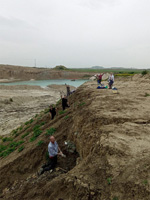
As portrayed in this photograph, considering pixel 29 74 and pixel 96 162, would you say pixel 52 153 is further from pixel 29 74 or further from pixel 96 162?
pixel 29 74

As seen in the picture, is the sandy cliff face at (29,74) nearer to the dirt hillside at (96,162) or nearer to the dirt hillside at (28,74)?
the dirt hillside at (28,74)

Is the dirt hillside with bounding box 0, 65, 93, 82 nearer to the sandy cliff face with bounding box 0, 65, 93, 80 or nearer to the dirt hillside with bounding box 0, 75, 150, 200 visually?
the sandy cliff face with bounding box 0, 65, 93, 80

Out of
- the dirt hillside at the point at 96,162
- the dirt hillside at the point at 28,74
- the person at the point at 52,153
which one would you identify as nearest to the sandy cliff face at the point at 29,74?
the dirt hillside at the point at 28,74

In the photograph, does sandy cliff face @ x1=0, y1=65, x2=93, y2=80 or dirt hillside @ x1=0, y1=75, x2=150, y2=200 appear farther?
sandy cliff face @ x1=0, y1=65, x2=93, y2=80

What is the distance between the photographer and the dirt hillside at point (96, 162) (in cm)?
300

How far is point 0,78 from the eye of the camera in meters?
65.7

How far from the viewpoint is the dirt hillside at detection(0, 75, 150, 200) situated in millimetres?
2996

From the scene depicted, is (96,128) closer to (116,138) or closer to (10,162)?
(116,138)

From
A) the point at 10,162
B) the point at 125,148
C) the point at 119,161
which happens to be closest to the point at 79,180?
the point at 119,161

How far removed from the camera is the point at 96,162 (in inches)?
143

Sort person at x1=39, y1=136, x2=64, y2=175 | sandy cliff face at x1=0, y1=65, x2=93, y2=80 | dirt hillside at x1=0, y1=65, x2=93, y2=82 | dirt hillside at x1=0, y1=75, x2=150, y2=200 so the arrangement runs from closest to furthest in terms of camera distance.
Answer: dirt hillside at x1=0, y1=75, x2=150, y2=200 → person at x1=39, y1=136, x2=64, y2=175 → dirt hillside at x1=0, y1=65, x2=93, y2=82 → sandy cliff face at x1=0, y1=65, x2=93, y2=80

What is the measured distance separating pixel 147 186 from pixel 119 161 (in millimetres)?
769

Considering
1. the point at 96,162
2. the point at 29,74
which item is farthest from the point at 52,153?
the point at 29,74

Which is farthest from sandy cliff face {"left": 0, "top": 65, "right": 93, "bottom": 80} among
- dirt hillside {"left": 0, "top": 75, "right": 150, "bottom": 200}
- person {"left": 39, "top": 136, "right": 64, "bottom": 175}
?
person {"left": 39, "top": 136, "right": 64, "bottom": 175}
